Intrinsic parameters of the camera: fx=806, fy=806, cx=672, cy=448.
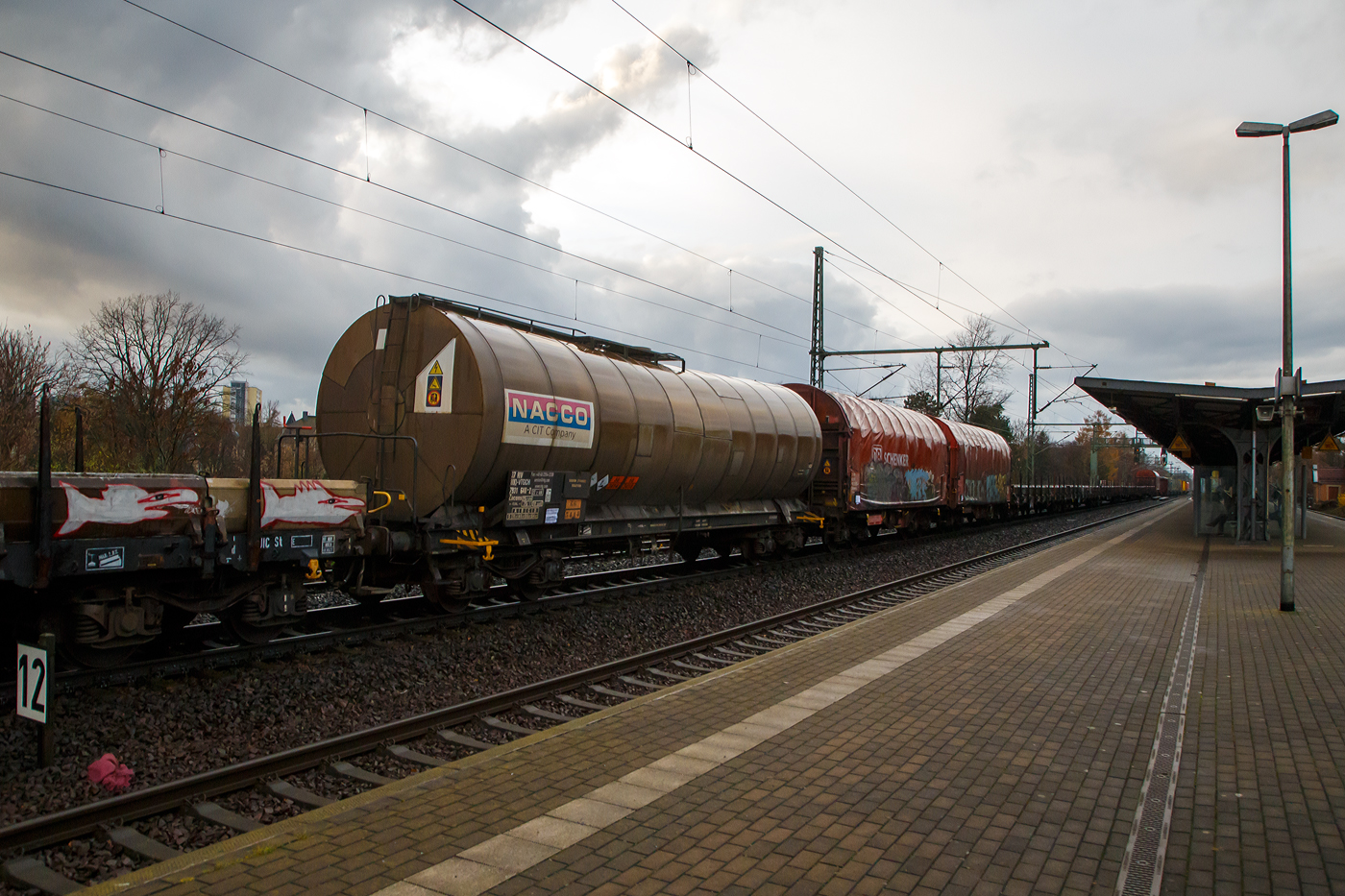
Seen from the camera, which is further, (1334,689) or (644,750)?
Result: (1334,689)

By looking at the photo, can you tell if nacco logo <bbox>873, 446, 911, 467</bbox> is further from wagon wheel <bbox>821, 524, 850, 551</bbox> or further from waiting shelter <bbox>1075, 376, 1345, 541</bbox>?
waiting shelter <bbox>1075, 376, 1345, 541</bbox>

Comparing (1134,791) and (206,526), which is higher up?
(206,526)

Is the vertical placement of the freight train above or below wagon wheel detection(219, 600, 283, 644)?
above

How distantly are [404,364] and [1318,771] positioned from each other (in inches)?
369

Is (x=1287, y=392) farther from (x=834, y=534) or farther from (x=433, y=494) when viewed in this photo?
(x=433, y=494)

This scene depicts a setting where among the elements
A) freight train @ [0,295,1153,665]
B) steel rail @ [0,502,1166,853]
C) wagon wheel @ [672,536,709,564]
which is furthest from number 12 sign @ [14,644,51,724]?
wagon wheel @ [672,536,709,564]

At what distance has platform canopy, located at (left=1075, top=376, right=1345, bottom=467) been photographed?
20.3m

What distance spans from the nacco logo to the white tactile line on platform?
1154 cm

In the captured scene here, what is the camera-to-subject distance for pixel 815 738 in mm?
6016

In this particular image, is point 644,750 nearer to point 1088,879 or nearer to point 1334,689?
point 1088,879

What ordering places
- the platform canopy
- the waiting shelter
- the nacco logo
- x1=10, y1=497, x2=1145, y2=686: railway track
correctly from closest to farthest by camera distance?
x1=10, y1=497, x2=1145, y2=686: railway track
the nacco logo
the platform canopy
the waiting shelter

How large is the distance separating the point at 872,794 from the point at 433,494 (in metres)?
6.25

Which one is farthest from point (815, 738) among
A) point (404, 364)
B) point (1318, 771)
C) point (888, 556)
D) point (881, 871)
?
point (888, 556)

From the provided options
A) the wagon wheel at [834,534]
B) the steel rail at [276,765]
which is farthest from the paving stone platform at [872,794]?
the wagon wheel at [834,534]
